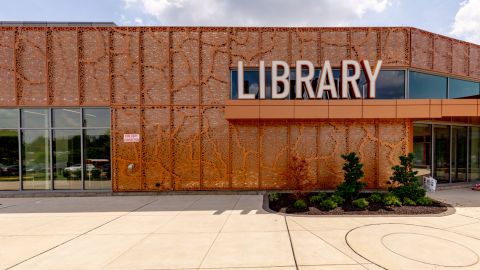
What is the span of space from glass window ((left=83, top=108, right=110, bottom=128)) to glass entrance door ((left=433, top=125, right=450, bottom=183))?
725 inches

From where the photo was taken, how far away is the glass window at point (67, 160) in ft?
37.6

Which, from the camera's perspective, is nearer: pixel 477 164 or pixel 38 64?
pixel 38 64

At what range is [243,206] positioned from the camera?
30.0ft

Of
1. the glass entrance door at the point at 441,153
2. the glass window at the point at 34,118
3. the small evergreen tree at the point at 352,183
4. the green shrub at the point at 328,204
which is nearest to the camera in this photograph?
the green shrub at the point at 328,204

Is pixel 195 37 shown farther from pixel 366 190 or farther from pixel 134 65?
pixel 366 190

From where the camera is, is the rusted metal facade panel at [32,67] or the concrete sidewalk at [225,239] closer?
the concrete sidewalk at [225,239]

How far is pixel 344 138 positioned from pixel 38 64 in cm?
1644

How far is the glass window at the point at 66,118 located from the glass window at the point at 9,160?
224cm

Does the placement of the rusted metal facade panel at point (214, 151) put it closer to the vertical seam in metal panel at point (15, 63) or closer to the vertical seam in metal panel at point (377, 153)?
the vertical seam in metal panel at point (377, 153)

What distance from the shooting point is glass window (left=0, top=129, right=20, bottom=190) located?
Result: 1145cm

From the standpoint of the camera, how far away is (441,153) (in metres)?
12.8

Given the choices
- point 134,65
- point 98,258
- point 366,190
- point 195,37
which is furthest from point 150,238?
point 366,190

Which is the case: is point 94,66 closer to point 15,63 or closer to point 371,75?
point 15,63

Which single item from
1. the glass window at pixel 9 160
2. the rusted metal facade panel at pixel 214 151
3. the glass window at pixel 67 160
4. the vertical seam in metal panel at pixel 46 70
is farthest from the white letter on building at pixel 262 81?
the glass window at pixel 9 160
